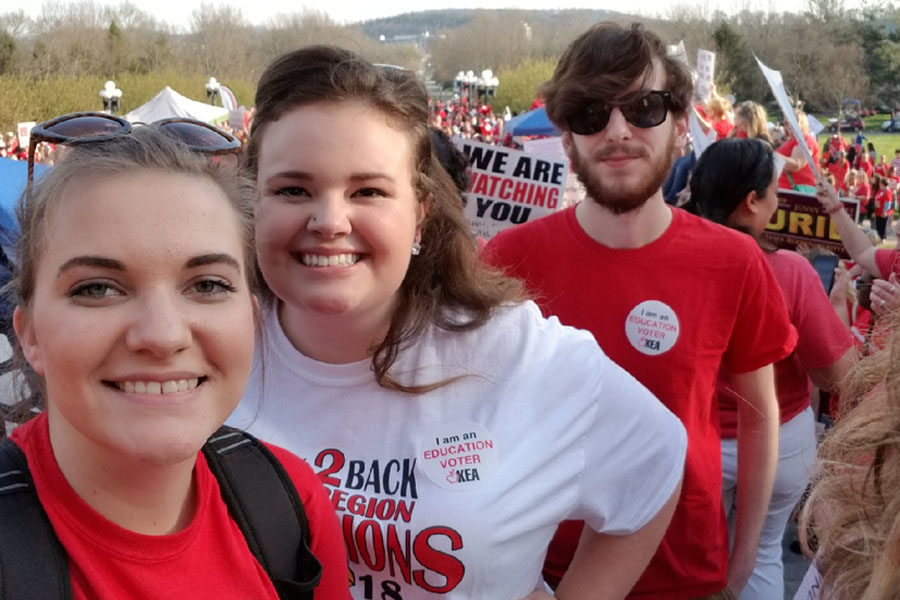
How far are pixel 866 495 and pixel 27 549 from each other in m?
1.10

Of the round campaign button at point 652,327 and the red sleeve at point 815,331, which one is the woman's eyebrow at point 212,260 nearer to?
the round campaign button at point 652,327

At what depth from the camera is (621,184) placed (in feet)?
8.84

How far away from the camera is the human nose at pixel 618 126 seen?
2742 millimetres

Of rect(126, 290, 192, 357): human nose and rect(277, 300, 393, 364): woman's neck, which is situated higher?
rect(126, 290, 192, 357): human nose

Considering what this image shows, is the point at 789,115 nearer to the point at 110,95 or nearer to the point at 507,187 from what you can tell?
the point at 507,187

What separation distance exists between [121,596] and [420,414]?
→ 742 millimetres

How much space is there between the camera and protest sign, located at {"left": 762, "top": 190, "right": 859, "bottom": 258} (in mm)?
5211

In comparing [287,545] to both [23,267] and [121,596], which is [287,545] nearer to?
[121,596]

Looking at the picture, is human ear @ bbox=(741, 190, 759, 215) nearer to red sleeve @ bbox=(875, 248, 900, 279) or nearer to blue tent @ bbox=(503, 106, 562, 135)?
red sleeve @ bbox=(875, 248, 900, 279)

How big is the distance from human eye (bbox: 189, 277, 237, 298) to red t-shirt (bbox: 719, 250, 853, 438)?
2.24 metres

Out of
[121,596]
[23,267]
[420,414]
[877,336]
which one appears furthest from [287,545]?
[877,336]

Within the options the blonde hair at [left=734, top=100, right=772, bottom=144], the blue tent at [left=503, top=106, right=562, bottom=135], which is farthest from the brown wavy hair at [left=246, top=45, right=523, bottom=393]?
the blue tent at [left=503, top=106, right=562, bottom=135]

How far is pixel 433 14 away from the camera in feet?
567

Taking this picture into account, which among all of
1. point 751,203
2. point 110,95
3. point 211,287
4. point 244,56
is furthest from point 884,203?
point 244,56
